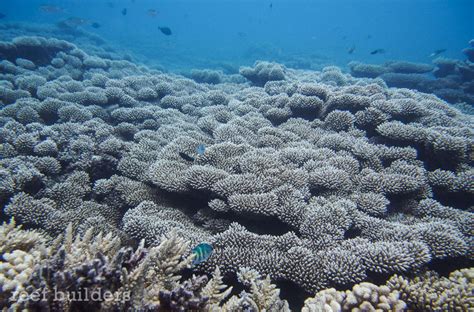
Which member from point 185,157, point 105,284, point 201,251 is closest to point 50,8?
point 185,157

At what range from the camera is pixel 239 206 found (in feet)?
13.2

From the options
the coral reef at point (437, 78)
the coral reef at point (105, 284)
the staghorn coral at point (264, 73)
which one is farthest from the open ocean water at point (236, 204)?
the coral reef at point (437, 78)

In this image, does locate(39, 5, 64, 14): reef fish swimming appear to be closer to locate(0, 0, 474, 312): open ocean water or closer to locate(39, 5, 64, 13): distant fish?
locate(39, 5, 64, 13): distant fish

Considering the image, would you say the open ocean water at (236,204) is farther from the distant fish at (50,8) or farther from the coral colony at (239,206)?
the distant fish at (50,8)

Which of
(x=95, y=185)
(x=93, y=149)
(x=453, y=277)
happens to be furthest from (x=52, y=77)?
(x=453, y=277)

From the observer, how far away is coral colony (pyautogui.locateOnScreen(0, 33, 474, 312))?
99.6 inches

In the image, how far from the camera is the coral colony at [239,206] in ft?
8.30

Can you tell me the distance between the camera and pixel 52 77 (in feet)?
35.2

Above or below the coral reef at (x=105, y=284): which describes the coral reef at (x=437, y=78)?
above

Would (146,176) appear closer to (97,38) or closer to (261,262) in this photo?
(261,262)

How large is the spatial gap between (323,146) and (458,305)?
357 cm

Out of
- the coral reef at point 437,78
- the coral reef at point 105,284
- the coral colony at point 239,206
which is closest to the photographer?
the coral reef at point 105,284

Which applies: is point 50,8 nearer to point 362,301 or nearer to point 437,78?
point 362,301

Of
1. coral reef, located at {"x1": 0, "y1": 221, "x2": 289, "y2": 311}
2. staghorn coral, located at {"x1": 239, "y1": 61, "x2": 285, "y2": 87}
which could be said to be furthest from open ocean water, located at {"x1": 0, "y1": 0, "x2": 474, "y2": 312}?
staghorn coral, located at {"x1": 239, "y1": 61, "x2": 285, "y2": 87}
